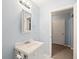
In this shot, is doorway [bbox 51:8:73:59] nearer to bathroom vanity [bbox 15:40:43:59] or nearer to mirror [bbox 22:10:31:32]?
bathroom vanity [bbox 15:40:43:59]

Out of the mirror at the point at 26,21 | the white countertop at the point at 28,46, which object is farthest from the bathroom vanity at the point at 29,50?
the mirror at the point at 26,21

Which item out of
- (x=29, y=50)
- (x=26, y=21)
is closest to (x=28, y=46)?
(x=29, y=50)

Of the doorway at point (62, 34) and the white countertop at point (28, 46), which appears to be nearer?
the doorway at point (62, 34)

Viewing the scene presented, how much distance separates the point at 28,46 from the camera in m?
1.17

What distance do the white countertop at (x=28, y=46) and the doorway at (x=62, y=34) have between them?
0.25 metres

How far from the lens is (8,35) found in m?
1.00

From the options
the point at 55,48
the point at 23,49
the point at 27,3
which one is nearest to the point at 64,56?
the point at 55,48

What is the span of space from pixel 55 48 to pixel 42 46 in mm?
193

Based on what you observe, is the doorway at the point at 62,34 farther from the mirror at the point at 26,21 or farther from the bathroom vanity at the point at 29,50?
the mirror at the point at 26,21

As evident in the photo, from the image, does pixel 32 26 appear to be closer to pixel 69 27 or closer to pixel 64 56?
pixel 69 27

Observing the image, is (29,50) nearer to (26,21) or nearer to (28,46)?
(28,46)

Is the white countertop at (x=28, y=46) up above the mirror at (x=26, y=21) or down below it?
below

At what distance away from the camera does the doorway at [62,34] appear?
35.2 inches

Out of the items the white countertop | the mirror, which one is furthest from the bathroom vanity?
the mirror
